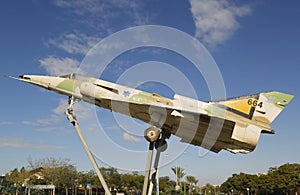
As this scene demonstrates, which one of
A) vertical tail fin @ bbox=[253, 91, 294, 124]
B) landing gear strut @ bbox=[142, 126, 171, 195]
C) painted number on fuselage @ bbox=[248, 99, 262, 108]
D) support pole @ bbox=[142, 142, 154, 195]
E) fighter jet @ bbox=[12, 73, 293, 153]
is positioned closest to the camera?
fighter jet @ bbox=[12, 73, 293, 153]

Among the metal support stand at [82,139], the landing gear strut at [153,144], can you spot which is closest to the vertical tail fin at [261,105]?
the landing gear strut at [153,144]

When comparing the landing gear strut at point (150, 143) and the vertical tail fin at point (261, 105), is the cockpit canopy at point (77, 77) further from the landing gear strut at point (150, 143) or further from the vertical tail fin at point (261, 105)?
the vertical tail fin at point (261, 105)

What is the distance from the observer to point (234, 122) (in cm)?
1506

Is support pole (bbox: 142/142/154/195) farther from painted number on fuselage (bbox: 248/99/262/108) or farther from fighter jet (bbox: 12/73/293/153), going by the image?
painted number on fuselage (bbox: 248/99/262/108)

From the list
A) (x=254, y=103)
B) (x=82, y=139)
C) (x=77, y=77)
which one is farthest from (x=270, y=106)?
(x=77, y=77)

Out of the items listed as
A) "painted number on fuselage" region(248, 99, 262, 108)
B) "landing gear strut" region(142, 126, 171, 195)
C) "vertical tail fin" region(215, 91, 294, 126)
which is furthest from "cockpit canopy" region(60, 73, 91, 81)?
"painted number on fuselage" region(248, 99, 262, 108)

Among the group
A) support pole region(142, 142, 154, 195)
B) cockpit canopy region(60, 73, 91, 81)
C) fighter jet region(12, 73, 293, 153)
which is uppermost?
cockpit canopy region(60, 73, 91, 81)

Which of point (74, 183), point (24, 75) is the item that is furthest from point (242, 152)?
point (74, 183)

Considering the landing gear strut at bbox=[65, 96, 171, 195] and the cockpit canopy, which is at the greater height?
the cockpit canopy

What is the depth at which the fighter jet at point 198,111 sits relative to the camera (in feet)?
49.7

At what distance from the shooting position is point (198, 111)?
49.6 ft

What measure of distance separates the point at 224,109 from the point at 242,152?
8.01ft

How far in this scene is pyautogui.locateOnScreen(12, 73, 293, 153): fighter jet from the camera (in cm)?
1514

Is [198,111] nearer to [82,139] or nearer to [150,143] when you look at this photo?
[150,143]
